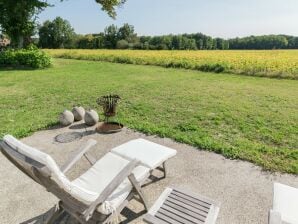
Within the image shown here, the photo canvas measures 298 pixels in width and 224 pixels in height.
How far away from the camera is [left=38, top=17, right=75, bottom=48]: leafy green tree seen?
52162 mm

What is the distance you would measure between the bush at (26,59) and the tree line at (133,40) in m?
28.3

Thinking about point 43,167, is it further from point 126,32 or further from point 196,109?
point 126,32

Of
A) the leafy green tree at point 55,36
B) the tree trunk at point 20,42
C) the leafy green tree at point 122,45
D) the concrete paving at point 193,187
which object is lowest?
the concrete paving at point 193,187

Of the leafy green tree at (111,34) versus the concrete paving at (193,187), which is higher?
the leafy green tree at (111,34)

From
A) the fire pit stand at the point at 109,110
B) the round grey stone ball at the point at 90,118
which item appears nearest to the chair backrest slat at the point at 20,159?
the fire pit stand at the point at 109,110

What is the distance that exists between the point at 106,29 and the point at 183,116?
1965 inches

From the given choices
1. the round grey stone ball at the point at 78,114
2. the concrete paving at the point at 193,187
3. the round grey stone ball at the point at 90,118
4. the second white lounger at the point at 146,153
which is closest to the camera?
the concrete paving at the point at 193,187

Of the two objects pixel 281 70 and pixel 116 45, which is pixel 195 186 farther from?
pixel 116 45

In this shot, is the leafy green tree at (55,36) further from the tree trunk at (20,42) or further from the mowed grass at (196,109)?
the mowed grass at (196,109)

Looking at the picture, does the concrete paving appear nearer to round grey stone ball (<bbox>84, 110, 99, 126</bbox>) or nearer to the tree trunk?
round grey stone ball (<bbox>84, 110, 99, 126</bbox>)

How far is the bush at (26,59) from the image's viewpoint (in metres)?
16.4

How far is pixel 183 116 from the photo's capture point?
6387 millimetres

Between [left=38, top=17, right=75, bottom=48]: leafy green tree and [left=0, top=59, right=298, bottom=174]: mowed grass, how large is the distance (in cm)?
4423

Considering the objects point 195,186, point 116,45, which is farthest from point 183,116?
point 116,45
